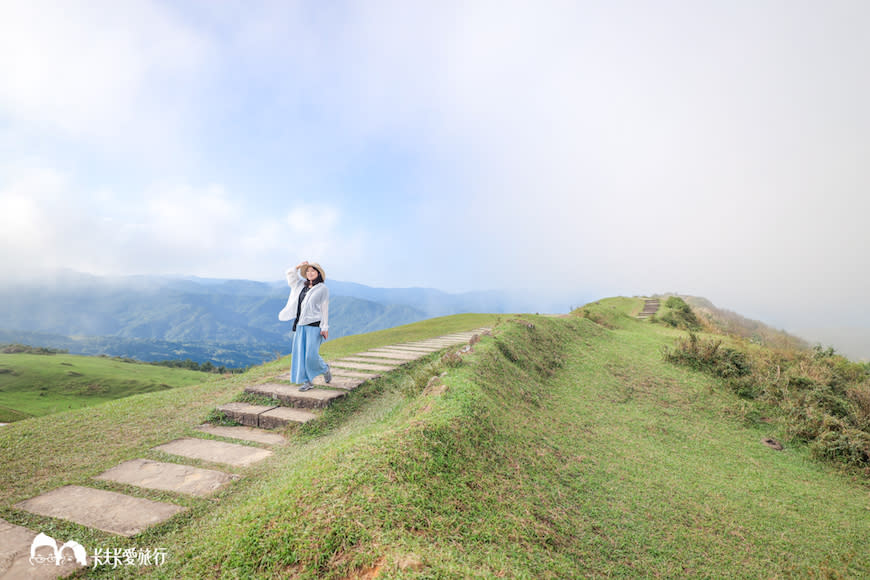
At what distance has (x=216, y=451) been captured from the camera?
14.7 ft

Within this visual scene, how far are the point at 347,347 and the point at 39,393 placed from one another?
11.8m

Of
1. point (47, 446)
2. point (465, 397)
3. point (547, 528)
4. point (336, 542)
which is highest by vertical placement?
point (465, 397)

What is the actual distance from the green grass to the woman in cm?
803

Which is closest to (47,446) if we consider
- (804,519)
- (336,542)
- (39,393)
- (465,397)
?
(336,542)

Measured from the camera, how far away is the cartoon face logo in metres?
2.59

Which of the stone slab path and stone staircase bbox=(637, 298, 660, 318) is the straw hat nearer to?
the stone slab path

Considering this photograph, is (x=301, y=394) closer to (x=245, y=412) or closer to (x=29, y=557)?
(x=245, y=412)

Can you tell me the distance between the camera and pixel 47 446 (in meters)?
4.49

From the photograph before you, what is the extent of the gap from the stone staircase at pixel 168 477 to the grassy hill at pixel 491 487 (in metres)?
0.14

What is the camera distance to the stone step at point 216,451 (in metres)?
4.24

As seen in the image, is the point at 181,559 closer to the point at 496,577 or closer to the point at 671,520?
the point at 496,577

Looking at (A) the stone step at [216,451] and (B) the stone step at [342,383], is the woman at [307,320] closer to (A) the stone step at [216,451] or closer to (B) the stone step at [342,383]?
(B) the stone step at [342,383]

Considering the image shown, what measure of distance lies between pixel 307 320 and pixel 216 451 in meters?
2.39

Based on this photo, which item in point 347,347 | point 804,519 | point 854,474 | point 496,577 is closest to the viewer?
point 496,577
